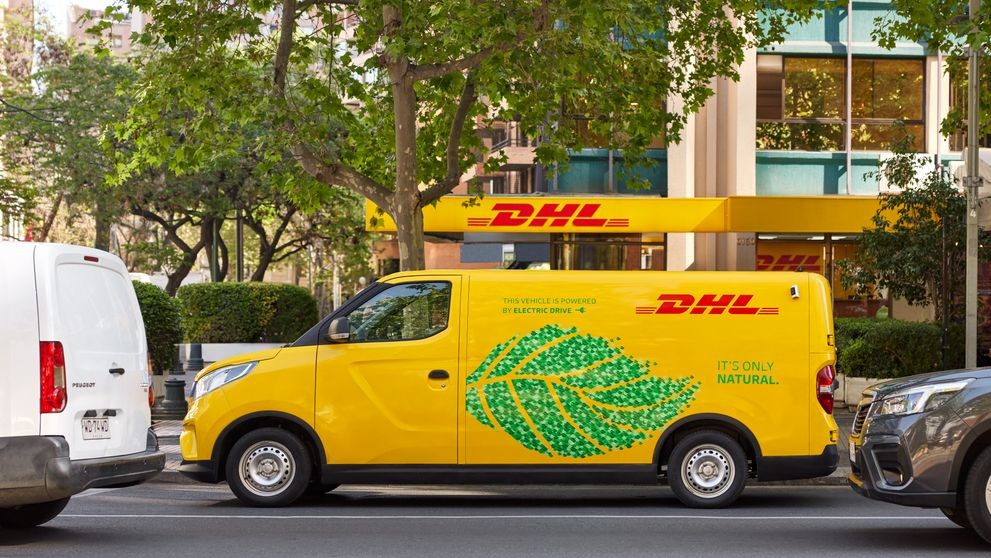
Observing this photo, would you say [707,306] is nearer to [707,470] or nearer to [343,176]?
[707,470]

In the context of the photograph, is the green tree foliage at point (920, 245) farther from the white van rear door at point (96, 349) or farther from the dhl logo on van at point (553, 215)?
the white van rear door at point (96, 349)

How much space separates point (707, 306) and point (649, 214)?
14.5 metres

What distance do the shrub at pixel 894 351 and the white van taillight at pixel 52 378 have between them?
42.8 feet

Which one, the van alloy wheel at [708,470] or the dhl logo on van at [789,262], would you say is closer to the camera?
the van alloy wheel at [708,470]

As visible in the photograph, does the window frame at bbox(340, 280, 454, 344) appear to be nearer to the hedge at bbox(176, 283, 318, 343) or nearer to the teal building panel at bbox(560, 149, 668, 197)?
the teal building panel at bbox(560, 149, 668, 197)

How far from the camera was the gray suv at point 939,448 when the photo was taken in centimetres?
855

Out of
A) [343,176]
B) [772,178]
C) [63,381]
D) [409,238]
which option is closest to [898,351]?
[409,238]

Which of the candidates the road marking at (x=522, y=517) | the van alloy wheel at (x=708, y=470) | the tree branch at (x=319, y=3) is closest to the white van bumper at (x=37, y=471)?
the road marking at (x=522, y=517)

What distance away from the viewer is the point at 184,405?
18047mm

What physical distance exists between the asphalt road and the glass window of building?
15.0 m

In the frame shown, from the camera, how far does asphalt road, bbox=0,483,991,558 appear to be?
8.84 m

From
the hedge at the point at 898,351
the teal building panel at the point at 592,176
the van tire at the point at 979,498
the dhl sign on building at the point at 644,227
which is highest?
the teal building panel at the point at 592,176

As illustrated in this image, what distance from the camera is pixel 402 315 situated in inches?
445

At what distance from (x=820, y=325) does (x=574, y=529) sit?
113 inches
